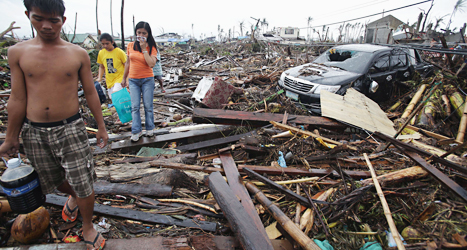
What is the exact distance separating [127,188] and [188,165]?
881 mm

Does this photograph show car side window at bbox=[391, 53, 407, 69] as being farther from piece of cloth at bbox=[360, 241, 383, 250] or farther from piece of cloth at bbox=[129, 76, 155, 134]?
piece of cloth at bbox=[129, 76, 155, 134]

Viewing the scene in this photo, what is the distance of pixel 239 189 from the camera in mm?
2625

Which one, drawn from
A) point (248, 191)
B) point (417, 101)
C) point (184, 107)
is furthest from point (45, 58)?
point (417, 101)

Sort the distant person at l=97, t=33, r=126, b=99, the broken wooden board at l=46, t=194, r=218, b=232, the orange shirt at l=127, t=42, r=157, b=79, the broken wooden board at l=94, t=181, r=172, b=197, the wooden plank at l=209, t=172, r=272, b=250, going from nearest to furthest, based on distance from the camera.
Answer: the wooden plank at l=209, t=172, r=272, b=250, the broken wooden board at l=46, t=194, r=218, b=232, the broken wooden board at l=94, t=181, r=172, b=197, the orange shirt at l=127, t=42, r=157, b=79, the distant person at l=97, t=33, r=126, b=99

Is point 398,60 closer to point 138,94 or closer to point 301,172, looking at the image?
point 301,172

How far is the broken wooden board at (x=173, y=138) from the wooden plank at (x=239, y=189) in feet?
3.26

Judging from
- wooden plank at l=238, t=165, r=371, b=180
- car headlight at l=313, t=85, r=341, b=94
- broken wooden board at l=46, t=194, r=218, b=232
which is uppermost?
car headlight at l=313, t=85, r=341, b=94

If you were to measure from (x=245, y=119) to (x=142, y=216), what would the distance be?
101 inches

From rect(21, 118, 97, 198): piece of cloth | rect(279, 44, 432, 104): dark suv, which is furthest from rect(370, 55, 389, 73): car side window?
rect(21, 118, 97, 198): piece of cloth

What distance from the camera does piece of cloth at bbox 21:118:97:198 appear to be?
172 cm

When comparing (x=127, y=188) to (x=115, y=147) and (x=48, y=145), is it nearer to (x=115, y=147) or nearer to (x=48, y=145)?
(x=48, y=145)

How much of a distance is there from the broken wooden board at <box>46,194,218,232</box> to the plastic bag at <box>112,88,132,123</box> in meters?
2.11

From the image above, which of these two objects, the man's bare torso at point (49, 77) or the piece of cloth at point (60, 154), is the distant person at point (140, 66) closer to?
the man's bare torso at point (49, 77)

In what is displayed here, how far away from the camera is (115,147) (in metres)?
3.86
